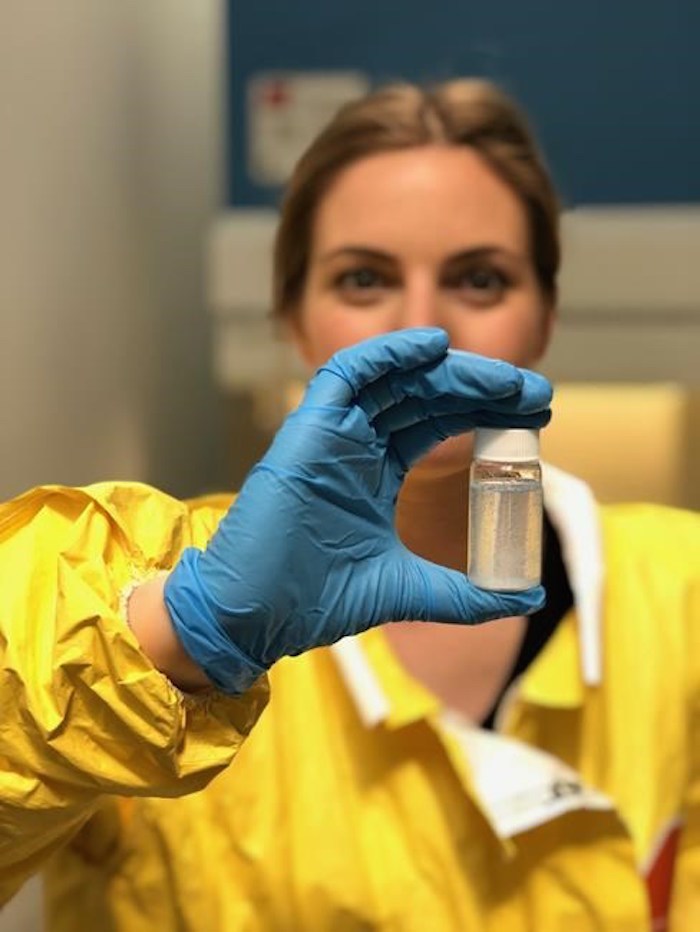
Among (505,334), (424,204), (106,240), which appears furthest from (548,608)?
(106,240)

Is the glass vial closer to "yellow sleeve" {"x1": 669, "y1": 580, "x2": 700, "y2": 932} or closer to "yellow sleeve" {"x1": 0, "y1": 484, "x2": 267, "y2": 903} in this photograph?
"yellow sleeve" {"x1": 0, "y1": 484, "x2": 267, "y2": 903}

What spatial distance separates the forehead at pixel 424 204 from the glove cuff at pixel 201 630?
1.18 ft

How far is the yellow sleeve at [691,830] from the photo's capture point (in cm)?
87

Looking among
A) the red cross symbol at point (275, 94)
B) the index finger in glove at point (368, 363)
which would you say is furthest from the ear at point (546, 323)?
the red cross symbol at point (275, 94)

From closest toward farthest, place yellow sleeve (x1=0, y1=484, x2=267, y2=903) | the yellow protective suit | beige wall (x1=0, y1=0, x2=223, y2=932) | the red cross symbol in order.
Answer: yellow sleeve (x1=0, y1=484, x2=267, y2=903)
the yellow protective suit
beige wall (x1=0, y1=0, x2=223, y2=932)
the red cross symbol

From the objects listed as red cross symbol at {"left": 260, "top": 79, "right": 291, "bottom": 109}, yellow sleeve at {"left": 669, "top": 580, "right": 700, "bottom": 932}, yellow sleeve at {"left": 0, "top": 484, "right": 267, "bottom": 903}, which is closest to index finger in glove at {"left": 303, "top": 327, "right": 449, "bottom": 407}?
yellow sleeve at {"left": 0, "top": 484, "right": 267, "bottom": 903}

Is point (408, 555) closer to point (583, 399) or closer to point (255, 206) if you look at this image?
point (583, 399)

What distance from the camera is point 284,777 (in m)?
0.83

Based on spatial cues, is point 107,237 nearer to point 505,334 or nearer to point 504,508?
point 505,334

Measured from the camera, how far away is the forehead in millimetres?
814

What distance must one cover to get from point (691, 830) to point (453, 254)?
1.55 ft

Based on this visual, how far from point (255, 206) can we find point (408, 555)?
867 mm

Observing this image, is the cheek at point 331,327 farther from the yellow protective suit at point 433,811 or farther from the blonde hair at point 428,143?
the yellow protective suit at point 433,811

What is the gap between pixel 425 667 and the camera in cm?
88
